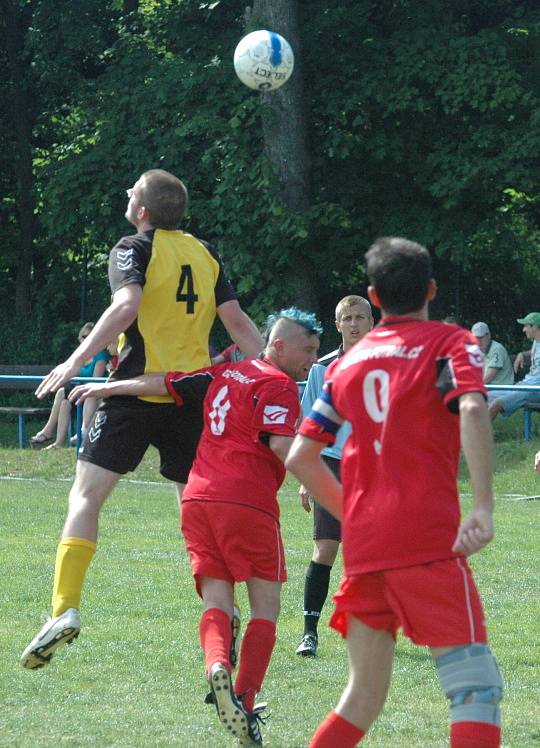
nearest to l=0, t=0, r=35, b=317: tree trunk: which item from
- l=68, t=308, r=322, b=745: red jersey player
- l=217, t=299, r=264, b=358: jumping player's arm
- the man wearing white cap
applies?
the man wearing white cap

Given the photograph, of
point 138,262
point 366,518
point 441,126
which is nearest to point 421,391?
point 366,518

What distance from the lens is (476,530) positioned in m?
3.68

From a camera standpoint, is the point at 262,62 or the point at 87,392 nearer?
the point at 87,392

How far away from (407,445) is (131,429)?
2.25m

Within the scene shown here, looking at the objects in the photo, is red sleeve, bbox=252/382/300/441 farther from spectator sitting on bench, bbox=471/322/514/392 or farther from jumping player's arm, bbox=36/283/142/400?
spectator sitting on bench, bbox=471/322/514/392

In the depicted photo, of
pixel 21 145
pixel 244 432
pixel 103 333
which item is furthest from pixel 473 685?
pixel 21 145

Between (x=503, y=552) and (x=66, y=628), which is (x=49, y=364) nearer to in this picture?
(x=503, y=552)

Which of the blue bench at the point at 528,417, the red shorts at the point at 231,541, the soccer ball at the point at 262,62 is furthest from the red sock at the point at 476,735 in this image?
the blue bench at the point at 528,417

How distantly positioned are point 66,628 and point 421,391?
2.27 metres

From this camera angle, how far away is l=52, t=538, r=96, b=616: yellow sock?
566 cm

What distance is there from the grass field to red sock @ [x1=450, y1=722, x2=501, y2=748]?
4.65 ft

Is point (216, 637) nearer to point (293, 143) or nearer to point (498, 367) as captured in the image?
point (498, 367)

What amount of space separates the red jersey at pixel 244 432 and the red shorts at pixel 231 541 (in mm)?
46

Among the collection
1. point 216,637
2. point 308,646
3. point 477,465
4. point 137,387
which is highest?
point 477,465
